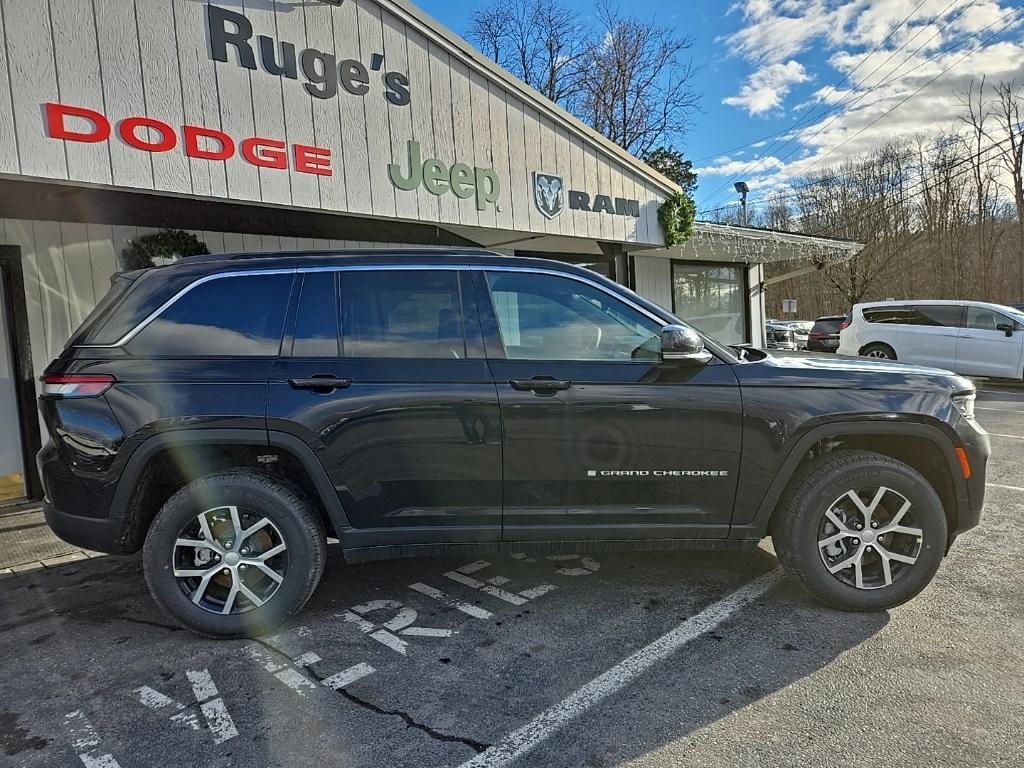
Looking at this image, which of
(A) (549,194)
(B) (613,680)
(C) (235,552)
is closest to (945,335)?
(A) (549,194)

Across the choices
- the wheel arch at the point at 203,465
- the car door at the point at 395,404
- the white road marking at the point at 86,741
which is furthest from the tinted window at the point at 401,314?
the white road marking at the point at 86,741

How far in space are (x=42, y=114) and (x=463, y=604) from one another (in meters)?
4.26

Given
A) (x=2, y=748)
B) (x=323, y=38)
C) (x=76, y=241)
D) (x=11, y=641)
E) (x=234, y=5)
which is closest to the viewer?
(x=2, y=748)

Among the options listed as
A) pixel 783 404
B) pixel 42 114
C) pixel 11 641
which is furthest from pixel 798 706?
pixel 42 114

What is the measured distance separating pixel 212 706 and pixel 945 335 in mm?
14182

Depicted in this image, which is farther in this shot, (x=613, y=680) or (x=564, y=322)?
(x=564, y=322)

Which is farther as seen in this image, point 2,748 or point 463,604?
point 463,604

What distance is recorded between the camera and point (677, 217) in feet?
29.8

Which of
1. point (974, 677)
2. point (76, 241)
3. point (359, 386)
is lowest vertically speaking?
point (974, 677)

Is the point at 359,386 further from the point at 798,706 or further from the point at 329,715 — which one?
the point at 798,706

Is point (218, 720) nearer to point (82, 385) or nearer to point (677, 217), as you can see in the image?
point (82, 385)

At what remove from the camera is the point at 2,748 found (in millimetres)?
2387

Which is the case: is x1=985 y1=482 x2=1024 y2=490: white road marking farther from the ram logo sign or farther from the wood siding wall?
the ram logo sign

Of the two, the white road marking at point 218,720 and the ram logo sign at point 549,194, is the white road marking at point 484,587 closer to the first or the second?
the white road marking at point 218,720
